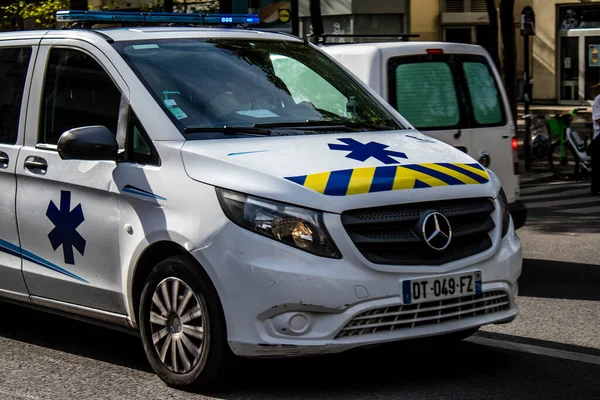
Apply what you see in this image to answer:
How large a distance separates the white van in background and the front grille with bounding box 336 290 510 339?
383 cm

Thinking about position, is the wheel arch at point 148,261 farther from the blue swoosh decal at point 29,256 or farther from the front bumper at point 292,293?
the blue swoosh decal at point 29,256

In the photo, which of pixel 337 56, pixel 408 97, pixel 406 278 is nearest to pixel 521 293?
pixel 408 97

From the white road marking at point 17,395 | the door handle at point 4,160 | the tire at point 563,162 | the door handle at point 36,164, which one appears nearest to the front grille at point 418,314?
the white road marking at point 17,395

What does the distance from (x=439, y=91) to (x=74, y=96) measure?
3.91 metres

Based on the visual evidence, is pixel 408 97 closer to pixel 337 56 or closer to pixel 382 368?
pixel 337 56

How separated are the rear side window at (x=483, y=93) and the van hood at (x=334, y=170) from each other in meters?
3.74

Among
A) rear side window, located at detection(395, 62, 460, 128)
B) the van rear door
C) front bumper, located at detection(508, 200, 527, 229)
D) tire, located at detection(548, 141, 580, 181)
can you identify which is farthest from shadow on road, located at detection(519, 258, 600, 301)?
tire, located at detection(548, 141, 580, 181)

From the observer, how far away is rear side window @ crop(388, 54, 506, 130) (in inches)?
378

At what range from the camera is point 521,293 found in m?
8.70

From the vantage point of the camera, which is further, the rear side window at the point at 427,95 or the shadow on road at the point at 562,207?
the shadow on road at the point at 562,207

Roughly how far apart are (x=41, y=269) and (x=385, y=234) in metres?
2.07

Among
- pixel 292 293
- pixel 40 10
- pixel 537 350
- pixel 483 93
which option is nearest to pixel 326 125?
pixel 292 293

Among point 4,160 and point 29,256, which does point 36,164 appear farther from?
point 29,256

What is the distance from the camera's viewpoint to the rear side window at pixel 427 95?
9.59m
